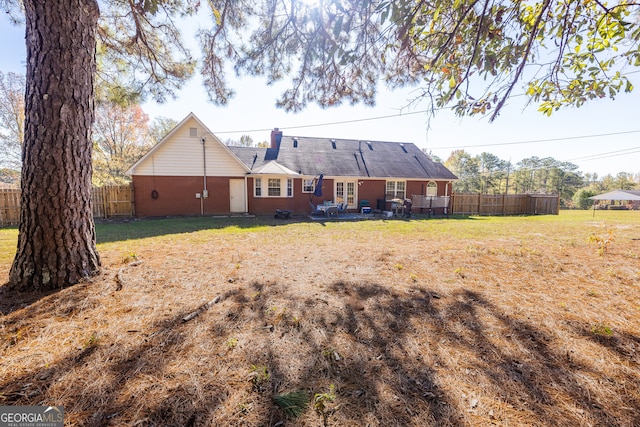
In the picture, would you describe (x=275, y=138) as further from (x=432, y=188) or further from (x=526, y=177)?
(x=526, y=177)

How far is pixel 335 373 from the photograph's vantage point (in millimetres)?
1879

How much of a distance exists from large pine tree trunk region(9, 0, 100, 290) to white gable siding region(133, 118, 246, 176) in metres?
11.1

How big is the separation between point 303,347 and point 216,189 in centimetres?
1356

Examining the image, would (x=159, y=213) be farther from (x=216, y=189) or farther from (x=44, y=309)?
(x=44, y=309)

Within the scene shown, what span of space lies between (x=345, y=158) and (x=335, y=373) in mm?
16992

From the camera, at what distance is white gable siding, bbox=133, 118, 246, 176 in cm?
1313

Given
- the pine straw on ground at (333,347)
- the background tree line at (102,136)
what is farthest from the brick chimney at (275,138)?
the pine straw on ground at (333,347)

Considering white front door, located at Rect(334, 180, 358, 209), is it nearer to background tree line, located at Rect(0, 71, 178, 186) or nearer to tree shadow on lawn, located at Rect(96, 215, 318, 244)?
tree shadow on lawn, located at Rect(96, 215, 318, 244)

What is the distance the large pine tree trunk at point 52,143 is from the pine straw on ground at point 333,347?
1.64 ft

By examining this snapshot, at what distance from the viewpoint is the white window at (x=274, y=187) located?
1505 cm

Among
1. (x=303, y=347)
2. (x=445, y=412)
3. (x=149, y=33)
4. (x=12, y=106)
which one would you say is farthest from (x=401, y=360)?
(x=12, y=106)

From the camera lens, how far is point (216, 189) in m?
14.2

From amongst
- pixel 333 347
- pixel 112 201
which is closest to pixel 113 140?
pixel 112 201

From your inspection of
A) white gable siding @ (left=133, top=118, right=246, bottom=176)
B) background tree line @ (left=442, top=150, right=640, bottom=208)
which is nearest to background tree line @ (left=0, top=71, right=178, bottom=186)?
white gable siding @ (left=133, top=118, right=246, bottom=176)
